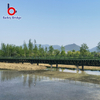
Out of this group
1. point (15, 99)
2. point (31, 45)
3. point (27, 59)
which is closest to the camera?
point (15, 99)

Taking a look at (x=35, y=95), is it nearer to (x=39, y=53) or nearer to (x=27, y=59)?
(x=27, y=59)

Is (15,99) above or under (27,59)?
under

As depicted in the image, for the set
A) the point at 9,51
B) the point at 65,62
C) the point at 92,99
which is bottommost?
the point at 92,99

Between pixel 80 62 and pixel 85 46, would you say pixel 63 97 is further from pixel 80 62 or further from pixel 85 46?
pixel 85 46

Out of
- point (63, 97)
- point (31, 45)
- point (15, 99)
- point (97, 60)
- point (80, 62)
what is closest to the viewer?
point (15, 99)

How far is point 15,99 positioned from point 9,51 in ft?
393

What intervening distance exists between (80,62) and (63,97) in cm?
4891

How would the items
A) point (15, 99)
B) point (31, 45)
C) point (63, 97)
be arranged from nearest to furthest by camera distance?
point (15, 99) → point (63, 97) → point (31, 45)

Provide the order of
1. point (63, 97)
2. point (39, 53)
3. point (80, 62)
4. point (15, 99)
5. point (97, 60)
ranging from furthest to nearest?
point (39, 53) < point (80, 62) < point (97, 60) < point (63, 97) < point (15, 99)

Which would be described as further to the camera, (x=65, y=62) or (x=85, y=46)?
(x=85, y=46)

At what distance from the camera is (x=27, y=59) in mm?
88875

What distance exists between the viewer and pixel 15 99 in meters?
22.4

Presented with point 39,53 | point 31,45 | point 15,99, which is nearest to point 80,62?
point 15,99

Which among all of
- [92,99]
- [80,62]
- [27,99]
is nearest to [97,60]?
[80,62]
